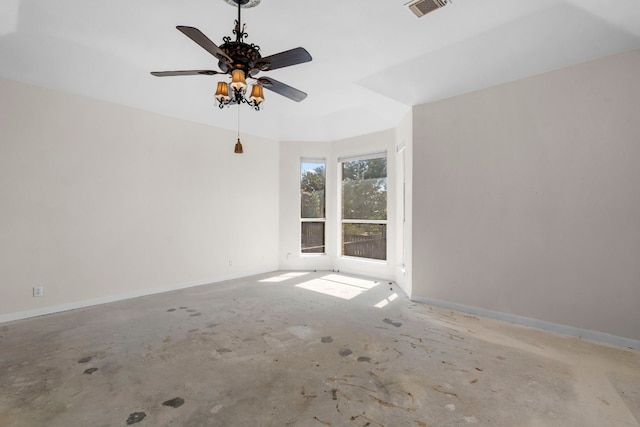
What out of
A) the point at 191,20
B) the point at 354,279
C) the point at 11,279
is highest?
the point at 191,20

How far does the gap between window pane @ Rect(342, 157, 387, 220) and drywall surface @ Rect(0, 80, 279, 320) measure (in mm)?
1914

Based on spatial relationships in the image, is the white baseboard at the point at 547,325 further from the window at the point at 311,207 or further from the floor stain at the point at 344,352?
the window at the point at 311,207

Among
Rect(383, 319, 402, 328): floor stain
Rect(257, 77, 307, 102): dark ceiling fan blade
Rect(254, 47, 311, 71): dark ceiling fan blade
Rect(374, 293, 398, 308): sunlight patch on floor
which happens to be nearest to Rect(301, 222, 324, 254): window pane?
Rect(374, 293, 398, 308): sunlight patch on floor

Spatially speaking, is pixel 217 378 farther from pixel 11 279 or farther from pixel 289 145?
pixel 289 145

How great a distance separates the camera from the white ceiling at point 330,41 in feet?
8.55

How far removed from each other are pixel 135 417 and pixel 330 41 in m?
3.58

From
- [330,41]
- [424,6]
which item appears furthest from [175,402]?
[424,6]

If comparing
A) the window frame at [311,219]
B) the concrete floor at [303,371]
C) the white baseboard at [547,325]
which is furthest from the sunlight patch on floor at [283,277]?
the white baseboard at [547,325]

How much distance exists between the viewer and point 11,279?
3.40 meters

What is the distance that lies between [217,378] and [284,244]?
410cm

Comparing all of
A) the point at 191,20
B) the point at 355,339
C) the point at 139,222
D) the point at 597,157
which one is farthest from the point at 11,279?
the point at 597,157

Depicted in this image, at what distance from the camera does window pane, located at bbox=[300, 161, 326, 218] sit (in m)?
6.39

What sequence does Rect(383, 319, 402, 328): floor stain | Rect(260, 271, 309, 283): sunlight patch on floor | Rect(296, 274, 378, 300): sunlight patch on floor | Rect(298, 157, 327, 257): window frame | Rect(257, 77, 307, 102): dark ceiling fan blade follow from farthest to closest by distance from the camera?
1. Rect(298, 157, 327, 257): window frame
2. Rect(260, 271, 309, 283): sunlight patch on floor
3. Rect(296, 274, 378, 300): sunlight patch on floor
4. Rect(383, 319, 402, 328): floor stain
5. Rect(257, 77, 307, 102): dark ceiling fan blade

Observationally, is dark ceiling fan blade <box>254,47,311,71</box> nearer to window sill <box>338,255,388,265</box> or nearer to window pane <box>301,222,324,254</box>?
window sill <box>338,255,388,265</box>
